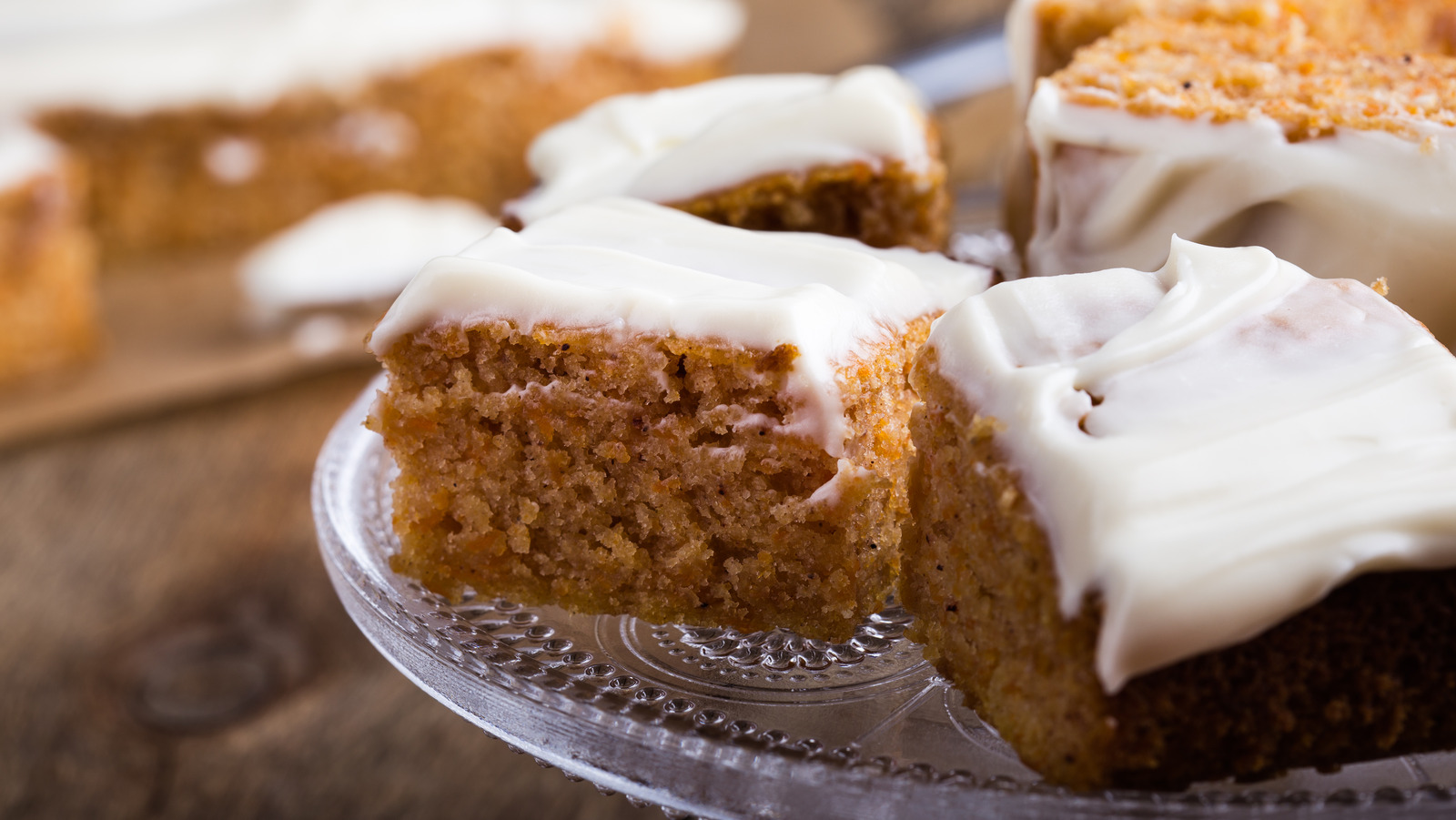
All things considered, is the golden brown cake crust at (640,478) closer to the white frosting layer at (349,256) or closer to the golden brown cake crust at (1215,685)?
the golden brown cake crust at (1215,685)

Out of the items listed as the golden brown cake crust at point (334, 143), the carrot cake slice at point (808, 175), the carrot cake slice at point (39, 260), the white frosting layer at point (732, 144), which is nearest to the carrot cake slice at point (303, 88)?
the golden brown cake crust at point (334, 143)

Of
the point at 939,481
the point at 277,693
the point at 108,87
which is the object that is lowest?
the point at 277,693

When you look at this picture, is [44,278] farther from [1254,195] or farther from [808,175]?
[1254,195]

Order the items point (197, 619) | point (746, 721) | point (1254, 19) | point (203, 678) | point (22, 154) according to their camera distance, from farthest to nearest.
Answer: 1. point (22, 154)
2. point (197, 619)
3. point (203, 678)
4. point (1254, 19)
5. point (746, 721)

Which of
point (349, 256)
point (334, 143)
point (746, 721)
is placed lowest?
point (349, 256)

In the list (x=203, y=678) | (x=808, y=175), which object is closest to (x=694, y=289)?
(x=808, y=175)

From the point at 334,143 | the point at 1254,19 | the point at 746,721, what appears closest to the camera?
the point at 746,721

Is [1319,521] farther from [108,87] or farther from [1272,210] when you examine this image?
[108,87]

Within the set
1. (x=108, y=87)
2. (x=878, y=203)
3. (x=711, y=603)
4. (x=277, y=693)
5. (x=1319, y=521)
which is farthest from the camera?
(x=108, y=87)

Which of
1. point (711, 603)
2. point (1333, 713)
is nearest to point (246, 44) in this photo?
point (711, 603)
